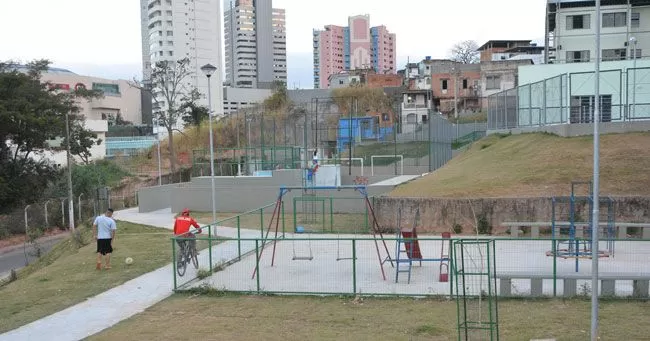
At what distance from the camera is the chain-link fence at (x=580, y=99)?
29.3 meters

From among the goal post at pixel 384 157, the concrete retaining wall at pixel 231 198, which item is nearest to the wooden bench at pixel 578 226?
the concrete retaining wall at pixel 231 198

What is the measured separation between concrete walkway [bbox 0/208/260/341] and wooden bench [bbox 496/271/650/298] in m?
7.45

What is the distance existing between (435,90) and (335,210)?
6072cm

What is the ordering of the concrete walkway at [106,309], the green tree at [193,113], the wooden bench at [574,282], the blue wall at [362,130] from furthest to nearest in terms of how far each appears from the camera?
the green tree at [193,113] < the blue wall at [362,130] < the wooden bench at [574,282] < the concrete walkway at [106,309]

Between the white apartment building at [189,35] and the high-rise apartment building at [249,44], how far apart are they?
210 feet

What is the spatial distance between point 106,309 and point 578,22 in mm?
55768

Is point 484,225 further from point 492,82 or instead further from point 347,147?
point 492,82

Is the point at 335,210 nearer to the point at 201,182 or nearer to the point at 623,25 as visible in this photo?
the point at 201,182

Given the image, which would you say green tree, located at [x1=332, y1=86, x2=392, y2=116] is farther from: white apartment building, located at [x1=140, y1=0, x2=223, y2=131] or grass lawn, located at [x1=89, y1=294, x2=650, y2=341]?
grass lawn, located at [x1=89, y1=294, x2=650, y2=341]

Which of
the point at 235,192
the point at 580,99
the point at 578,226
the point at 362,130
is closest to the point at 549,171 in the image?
the point at 578,226

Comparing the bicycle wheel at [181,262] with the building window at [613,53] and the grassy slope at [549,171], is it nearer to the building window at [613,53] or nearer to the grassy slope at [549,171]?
the grassy slope at [549,171]

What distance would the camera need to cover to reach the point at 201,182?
33.5m

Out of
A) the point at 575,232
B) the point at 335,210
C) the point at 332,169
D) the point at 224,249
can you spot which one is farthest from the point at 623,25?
the point at 224,249

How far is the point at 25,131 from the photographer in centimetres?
4488
